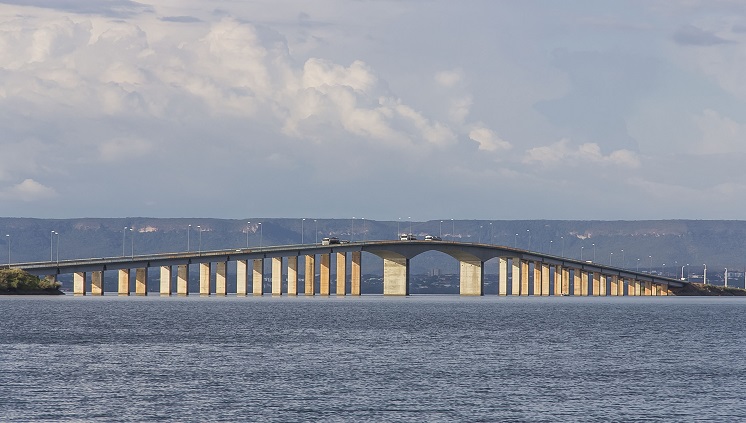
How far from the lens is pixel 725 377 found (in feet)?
243

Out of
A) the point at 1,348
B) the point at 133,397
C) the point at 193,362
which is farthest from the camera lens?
the point at 1,348

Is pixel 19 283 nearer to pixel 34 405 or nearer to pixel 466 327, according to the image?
pixel 466 327

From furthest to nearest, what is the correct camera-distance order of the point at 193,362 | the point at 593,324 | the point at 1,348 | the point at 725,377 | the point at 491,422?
the point at 593,324 → the point at 1,348 → the point at 193,362 → the point at 725,377 → the point at 491,422

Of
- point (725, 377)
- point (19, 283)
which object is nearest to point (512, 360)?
point (725, 377)

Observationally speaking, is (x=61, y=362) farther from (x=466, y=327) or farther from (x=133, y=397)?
(x=466, y=327)

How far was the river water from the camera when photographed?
58781 mm

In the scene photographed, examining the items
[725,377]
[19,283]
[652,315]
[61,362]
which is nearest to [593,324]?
[652,315]

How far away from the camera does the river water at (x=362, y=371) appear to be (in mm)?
58781

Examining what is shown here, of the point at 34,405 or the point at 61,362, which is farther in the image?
the point at 61,362

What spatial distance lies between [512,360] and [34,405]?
34745 mm

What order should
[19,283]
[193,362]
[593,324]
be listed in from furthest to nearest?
[19,283], [593,324], [193,362]

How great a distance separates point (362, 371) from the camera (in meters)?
75.7

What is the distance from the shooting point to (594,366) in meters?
80.6

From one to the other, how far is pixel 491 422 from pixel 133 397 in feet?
55.8
